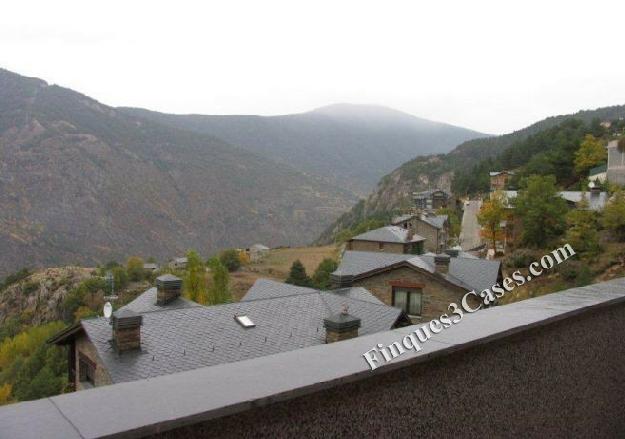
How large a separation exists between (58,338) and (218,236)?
11408 cm

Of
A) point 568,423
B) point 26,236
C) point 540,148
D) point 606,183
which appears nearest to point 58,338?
point 568,423

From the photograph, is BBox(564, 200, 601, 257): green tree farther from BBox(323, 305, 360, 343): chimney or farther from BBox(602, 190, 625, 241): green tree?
BBox(323, 305, 360, 343): chimney

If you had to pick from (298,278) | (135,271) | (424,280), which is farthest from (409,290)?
(135,271)

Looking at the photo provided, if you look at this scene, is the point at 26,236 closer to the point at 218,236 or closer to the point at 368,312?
→ the point at 218,236

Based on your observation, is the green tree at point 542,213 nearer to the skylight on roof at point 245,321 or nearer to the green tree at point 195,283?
the green tree at point 195,283

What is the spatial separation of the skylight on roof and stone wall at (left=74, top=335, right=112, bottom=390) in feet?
10.2

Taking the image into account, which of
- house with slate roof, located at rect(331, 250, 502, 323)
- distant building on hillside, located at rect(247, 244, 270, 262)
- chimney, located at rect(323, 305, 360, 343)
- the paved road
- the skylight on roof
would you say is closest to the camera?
chimney, located at rect(323, 305, 360, 343)

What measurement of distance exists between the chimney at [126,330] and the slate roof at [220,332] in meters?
0.15

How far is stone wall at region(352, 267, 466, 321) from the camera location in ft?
60.4

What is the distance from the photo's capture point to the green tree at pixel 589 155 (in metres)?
47.9

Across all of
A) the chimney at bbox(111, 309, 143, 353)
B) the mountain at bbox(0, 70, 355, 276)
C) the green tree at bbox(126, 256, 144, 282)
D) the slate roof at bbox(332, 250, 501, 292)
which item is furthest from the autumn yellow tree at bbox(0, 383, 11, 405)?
the mountain at bbox(0, 70, 355, 276)

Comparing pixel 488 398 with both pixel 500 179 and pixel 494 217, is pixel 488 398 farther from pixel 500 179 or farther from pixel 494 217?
pixel 500 179

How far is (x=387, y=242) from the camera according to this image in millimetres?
36625

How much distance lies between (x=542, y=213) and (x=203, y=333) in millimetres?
28110
